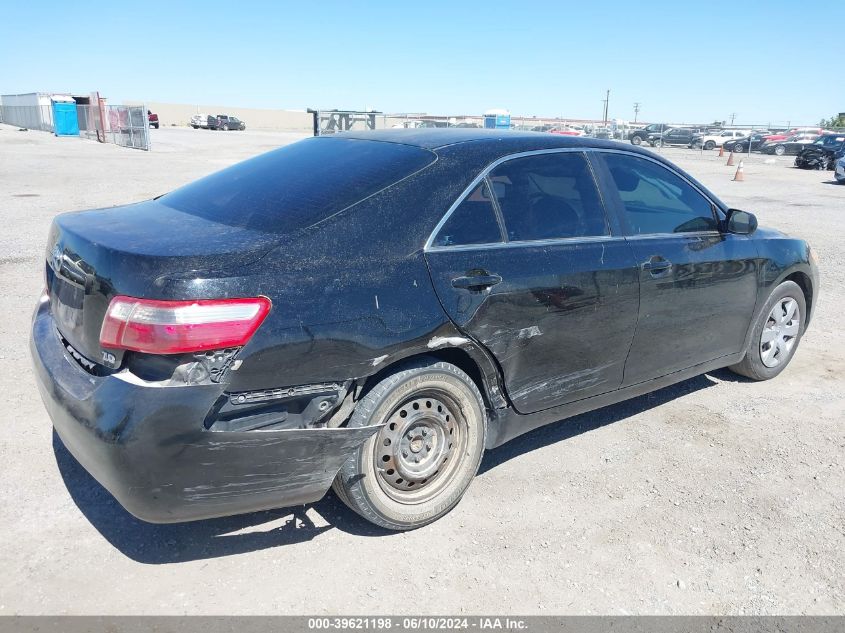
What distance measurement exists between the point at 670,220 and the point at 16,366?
4.45m

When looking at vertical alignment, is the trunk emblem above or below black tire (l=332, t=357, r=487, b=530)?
above

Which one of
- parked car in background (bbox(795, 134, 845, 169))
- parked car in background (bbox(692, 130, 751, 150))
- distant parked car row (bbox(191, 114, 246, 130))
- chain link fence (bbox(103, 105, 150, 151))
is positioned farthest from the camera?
distant parked car row (bbox(191, 114, 246, 130))

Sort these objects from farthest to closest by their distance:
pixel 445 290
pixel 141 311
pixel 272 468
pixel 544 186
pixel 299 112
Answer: pixel 299 112 → pixel 544 186 → pixel 445 290 → pixel 272 468 → pixel 141 311

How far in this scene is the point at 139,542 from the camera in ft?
9.71

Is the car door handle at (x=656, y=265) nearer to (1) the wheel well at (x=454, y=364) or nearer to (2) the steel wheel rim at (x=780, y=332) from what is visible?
(1) the wheel well at (x=454, y=364)

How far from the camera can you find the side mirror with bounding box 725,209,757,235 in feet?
13.8

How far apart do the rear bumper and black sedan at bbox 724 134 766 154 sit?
41.7 m

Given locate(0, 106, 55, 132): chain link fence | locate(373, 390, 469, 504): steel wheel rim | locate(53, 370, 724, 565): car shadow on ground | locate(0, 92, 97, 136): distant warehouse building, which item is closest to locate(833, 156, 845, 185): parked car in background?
locate(373, 390, 469, 504): steel wheel rim

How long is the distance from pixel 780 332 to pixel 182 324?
426 centimetres

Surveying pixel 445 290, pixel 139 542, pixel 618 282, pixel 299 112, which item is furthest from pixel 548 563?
pixel 299 112

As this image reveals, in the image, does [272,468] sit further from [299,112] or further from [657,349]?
[299,112]

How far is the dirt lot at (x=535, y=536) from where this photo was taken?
106 inches

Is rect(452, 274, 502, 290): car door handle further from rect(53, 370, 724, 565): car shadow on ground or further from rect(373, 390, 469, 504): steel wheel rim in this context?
rect(53, 370, 724, 565): car shadow on ground

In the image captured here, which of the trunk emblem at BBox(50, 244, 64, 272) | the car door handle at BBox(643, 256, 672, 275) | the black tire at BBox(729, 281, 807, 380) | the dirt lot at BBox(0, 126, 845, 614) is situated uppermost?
the trunk emblem at BBox(50, 244, 64, 272)
